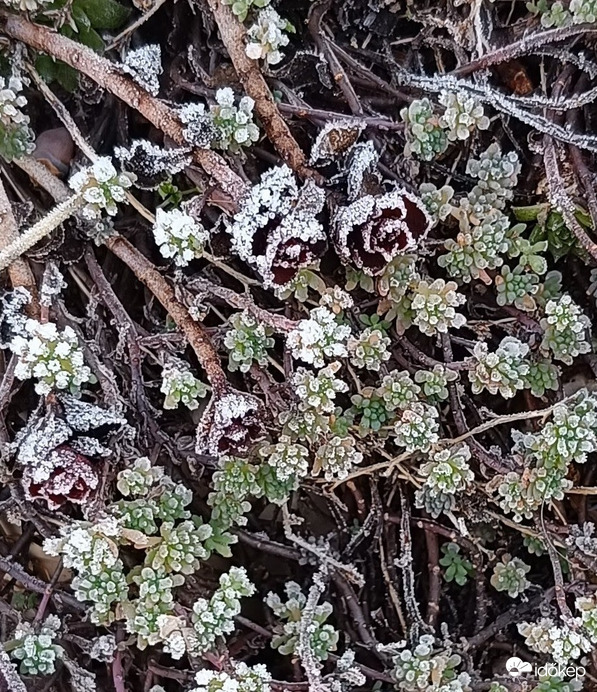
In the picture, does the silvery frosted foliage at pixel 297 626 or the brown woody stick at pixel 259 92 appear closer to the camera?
Result: the brown woody stick at pixel 259 92

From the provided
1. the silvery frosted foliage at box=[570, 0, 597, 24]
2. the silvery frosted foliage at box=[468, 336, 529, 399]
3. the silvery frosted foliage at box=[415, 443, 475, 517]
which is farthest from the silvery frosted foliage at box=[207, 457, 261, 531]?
the silvery frosted foliage at box=[570, 0, 597, 24]

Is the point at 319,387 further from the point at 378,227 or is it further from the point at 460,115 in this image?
the point at 460,115

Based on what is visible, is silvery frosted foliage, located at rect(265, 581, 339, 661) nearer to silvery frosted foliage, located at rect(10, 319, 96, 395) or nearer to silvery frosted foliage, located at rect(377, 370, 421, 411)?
silvery frosted foliage, located at rect(377, 370, 421, 411)

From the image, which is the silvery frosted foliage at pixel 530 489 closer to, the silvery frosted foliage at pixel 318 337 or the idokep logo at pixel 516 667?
→ the idokep logo at pixel 516 667

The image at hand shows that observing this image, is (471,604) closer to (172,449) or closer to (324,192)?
(172,449)

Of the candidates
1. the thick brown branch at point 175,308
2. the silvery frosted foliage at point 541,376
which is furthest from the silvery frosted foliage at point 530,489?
the thick brown branch at point 175,308

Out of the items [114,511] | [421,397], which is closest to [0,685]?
[114,511]

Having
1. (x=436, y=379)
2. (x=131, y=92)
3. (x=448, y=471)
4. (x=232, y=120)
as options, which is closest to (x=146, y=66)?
(x=131, y=92)
